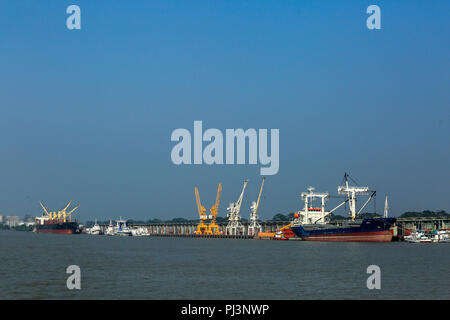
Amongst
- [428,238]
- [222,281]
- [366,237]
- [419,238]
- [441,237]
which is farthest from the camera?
[441,237]

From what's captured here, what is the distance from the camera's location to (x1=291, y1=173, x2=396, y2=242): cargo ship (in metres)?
147

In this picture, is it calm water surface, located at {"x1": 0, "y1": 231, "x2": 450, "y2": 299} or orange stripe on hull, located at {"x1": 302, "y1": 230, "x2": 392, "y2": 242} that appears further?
orange stripe on hull, located at {"x1": 302, "y1": 230, "x2": 392, "y2": 242}

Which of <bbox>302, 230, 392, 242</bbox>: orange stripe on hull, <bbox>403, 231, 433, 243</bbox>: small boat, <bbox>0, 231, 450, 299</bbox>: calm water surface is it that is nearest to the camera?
<bbox>0, 231, 450, 299</bbox>: calm water surface

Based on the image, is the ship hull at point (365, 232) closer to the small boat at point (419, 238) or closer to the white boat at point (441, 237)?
the small boat at point (419, 238)

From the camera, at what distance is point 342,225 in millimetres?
167250

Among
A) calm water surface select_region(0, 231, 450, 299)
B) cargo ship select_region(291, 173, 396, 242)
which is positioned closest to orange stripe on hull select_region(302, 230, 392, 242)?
cargo ship select_region(291, 173, 396, 242)

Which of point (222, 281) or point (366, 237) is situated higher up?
point (222, 281)

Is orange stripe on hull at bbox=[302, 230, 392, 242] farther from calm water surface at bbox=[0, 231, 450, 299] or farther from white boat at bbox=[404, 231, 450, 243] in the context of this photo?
calm water surface at bbox=[0, 231, 450, 299]

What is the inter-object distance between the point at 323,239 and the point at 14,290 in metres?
124

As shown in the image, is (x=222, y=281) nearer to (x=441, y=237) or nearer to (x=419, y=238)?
(x=419, y=238)

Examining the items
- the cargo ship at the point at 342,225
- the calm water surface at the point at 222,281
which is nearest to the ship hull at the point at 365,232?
the cargo ship at the point at 342,225

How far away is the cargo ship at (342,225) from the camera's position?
147 metres

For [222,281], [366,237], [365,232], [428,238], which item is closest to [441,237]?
[428,238]
